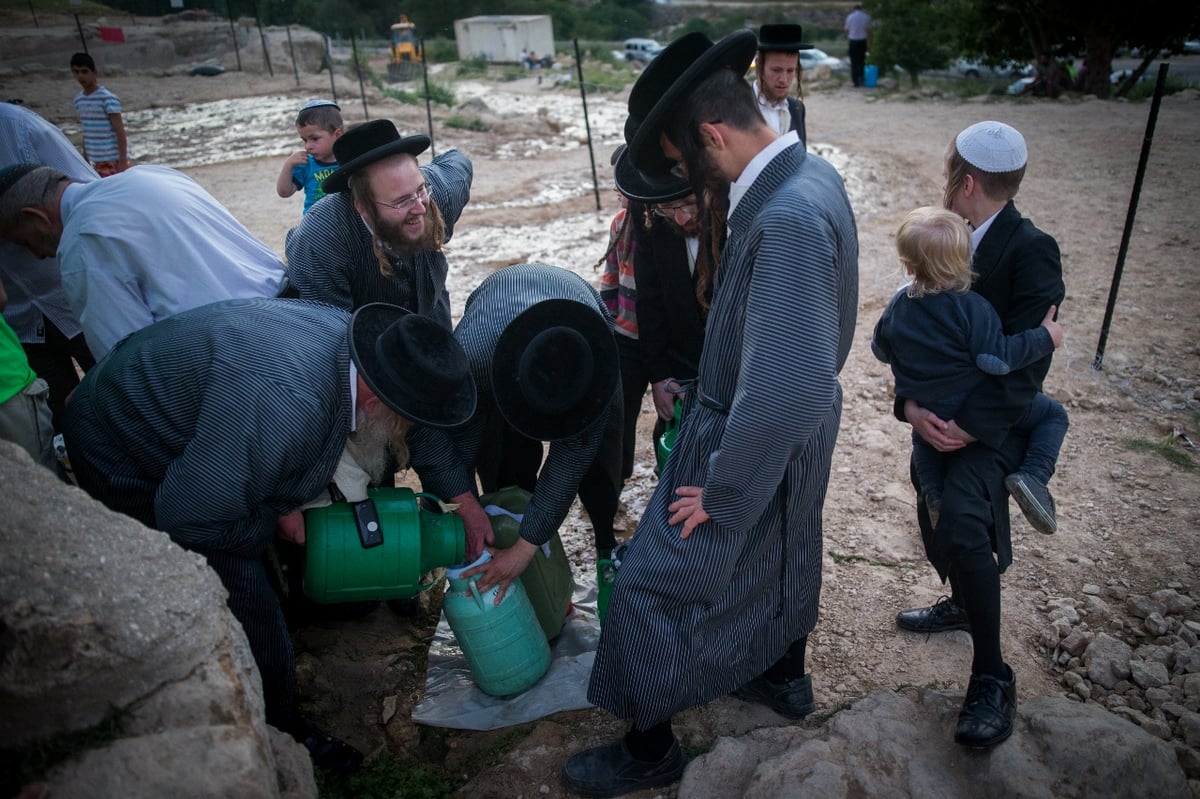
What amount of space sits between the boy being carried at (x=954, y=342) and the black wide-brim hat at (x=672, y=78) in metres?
0.75

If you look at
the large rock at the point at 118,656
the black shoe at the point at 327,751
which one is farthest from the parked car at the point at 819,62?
the large rock at the point at 118,656

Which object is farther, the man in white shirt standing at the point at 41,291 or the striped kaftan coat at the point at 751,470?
the man in white shirt standing at the point at 41,291

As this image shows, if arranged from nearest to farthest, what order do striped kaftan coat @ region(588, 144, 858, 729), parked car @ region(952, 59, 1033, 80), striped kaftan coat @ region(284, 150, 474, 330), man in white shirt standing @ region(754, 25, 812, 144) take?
striped kaftan coat @ region(588, 144, 858, 729), striped kaftan coat @ region(284, 150, 474, 330), man in white shirt standing @ region(754, 25, 812, 144), parked car @ region(952, 59, 1033, 80)

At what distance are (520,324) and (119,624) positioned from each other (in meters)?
1.37

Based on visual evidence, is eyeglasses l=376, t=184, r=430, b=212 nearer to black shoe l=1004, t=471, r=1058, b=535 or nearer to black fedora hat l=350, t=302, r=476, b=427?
black fedora hat l=350, t=302, r=476, b=427

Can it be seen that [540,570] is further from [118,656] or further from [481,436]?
[118,656]

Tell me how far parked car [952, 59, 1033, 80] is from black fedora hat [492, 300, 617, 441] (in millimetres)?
17998

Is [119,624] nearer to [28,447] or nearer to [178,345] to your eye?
[178,345]

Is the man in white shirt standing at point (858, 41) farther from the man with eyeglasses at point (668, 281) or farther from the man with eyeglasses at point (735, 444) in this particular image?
the man with eyeglasses at point (735, 444)

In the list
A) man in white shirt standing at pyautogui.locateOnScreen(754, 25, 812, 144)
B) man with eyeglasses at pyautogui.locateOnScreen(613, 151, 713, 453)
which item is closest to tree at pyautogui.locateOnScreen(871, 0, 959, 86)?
man in white shirt standing at pyautogui.locateOnScreen(754, 25, 812, 144)

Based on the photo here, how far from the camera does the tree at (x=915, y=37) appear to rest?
1695 centimetres

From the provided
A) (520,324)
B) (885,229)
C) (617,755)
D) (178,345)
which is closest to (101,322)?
(178,345)

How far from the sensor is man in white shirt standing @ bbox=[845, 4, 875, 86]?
17359 mm

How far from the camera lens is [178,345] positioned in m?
2.38
